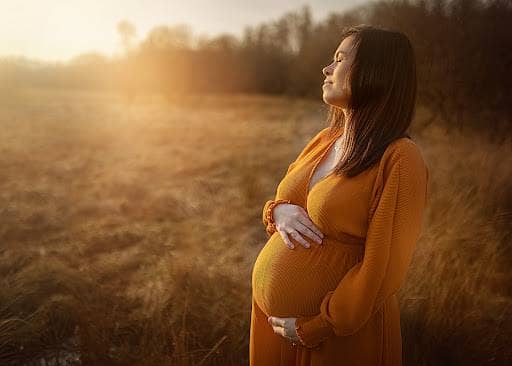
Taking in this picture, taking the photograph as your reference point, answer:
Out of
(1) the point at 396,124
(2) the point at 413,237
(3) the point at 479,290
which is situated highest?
(1) the point at 396,124

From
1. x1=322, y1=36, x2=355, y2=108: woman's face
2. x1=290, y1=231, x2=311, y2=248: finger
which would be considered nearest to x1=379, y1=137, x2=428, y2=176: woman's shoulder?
x1=322, y1=36, x2=355, y2=108: woman's face

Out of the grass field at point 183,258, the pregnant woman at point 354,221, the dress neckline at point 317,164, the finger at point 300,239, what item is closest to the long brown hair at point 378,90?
the pregnant woman at point 354,221

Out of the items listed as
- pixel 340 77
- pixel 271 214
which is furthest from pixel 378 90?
pixel 271 214

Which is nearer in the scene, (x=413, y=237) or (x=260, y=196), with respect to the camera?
(x=413, y=237)

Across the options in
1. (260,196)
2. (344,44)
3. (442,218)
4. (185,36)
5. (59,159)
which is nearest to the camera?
(344,44)

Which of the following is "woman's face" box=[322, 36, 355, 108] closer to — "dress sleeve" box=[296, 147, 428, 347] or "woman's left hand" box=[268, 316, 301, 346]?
"dress sleeve" box=[296, 147, 428, 347]

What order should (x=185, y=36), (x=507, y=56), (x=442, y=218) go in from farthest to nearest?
1. (x=185, y=36)
2. (x=507, y=56)
3. (x=442, y=218)

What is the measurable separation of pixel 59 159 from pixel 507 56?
28.5ft

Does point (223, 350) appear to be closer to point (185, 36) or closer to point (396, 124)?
point (396, 124)

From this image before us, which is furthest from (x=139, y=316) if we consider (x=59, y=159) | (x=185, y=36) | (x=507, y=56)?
(x=185, y=36)

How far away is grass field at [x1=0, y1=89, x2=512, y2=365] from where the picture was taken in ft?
7.96

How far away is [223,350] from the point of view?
2.38m

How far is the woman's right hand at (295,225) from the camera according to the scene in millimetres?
1341

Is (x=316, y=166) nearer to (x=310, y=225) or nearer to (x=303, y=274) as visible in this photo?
(x=310, y=225)
